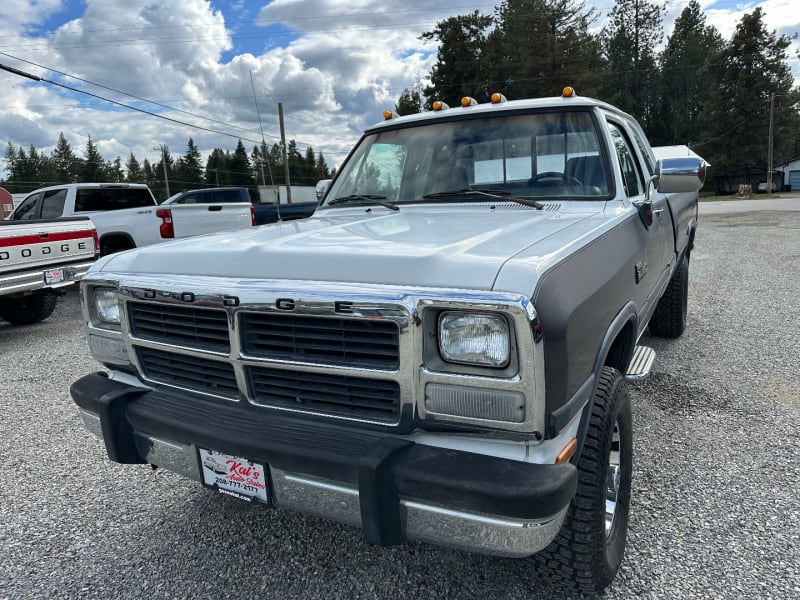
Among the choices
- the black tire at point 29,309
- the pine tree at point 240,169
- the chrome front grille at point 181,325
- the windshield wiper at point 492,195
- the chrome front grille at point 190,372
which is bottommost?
the black tire at point 29,309

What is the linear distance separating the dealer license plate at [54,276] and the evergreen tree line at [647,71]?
1449 inches

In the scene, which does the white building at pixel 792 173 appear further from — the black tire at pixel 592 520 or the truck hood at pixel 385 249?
the black tire at pixel 592 520

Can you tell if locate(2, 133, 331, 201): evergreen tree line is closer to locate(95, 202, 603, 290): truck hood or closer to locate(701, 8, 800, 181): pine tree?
locate(701, 8, 800, 181): pine tree

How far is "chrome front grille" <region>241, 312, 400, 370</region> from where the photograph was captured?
1680 mm

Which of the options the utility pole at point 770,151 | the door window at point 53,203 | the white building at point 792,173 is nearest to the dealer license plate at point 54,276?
the door window at point 53,203

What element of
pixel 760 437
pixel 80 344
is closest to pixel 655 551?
pixel 760 437

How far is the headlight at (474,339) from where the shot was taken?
62.2 inches

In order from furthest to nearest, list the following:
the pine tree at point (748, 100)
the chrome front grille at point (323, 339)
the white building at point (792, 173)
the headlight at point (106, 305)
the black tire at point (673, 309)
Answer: the white building at point (792, 173) → the pine tree at point (748, 100) → the black tire at point (673, 309) → the headlight at point (106, 305) → the chrome front grille at point (323, 339)

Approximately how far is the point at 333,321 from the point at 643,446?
2.28m

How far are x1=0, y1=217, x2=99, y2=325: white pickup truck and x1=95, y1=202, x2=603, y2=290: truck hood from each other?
4.74 m

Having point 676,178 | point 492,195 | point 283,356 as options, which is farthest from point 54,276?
point 676,178

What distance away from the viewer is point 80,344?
633cm

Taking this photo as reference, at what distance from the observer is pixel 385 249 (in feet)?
6.33

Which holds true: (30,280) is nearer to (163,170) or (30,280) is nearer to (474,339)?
(474,339)
